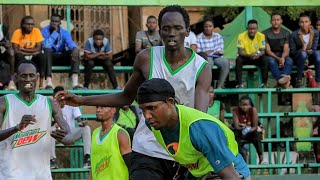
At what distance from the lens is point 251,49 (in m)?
15.4

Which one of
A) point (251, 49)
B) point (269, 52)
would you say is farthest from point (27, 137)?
point (269, 52)

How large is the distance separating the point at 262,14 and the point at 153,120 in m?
12.9

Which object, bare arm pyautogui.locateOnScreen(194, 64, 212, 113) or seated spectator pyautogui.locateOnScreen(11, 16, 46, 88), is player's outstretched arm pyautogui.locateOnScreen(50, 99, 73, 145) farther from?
seated spectator pyautogui.locateOnScreen(11, 16, 46, 88)

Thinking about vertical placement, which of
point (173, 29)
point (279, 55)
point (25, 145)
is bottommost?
point (25, 145)

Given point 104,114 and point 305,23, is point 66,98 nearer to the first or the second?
point 104,114

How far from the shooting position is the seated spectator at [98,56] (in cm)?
1505

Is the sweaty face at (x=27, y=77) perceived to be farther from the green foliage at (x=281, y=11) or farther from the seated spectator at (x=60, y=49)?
the green foliage at (x=281, y=11)

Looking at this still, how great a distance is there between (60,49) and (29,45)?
616 millimetres

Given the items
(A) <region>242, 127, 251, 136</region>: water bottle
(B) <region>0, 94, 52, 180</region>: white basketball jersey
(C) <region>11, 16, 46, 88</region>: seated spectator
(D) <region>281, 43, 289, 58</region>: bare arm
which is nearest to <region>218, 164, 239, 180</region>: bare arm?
(B) <region>0, 94, 52, 180</region>: white basketball jersey

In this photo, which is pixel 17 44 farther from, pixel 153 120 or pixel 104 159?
pixel 153 120

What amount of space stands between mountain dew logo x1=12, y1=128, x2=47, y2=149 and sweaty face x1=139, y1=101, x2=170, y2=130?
4589 mm

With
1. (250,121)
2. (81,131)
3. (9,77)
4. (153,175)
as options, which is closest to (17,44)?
(9,77)

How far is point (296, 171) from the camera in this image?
15188 millimetres

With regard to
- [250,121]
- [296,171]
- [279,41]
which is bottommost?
[296,171]
